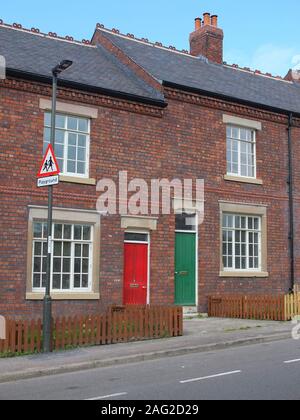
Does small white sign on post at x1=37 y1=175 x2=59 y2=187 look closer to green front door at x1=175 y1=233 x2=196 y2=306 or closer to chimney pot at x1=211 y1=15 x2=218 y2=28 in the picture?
green front door at x1=175 y1=233 x2=196 y2=306

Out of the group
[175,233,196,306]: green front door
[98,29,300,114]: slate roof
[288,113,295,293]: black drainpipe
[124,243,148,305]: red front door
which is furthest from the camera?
[288,113,295,293]: black drainpipe

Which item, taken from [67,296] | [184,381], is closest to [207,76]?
[67,296]

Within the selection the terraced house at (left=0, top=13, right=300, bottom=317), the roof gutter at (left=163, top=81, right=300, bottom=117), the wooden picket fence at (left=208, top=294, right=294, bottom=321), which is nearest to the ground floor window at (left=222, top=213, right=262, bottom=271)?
the terraced house at (left=0, top=13, right=300, bottom=317)

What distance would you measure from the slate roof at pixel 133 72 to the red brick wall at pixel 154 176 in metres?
0.71

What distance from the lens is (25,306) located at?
598 inches

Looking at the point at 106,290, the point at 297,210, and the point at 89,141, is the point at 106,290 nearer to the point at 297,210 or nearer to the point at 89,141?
the point at 89,141

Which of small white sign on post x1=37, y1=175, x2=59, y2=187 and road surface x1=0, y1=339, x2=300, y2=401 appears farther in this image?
small white sign on post x1=37, y1=175, x2=59, y2=187

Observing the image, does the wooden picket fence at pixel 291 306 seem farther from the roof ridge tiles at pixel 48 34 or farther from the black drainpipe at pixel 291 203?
the roof ridge tiles at pixel 48 34

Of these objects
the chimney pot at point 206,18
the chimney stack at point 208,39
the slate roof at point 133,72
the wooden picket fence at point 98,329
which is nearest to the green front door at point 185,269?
the wooden picket fence at point 98,329

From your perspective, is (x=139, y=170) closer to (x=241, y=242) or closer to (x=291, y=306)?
(x=241, y=242)

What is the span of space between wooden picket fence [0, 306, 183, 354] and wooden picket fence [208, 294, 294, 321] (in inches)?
157

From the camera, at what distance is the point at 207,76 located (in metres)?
21.3

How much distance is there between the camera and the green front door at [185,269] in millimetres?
18188

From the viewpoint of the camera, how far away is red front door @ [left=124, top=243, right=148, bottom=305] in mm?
17172
